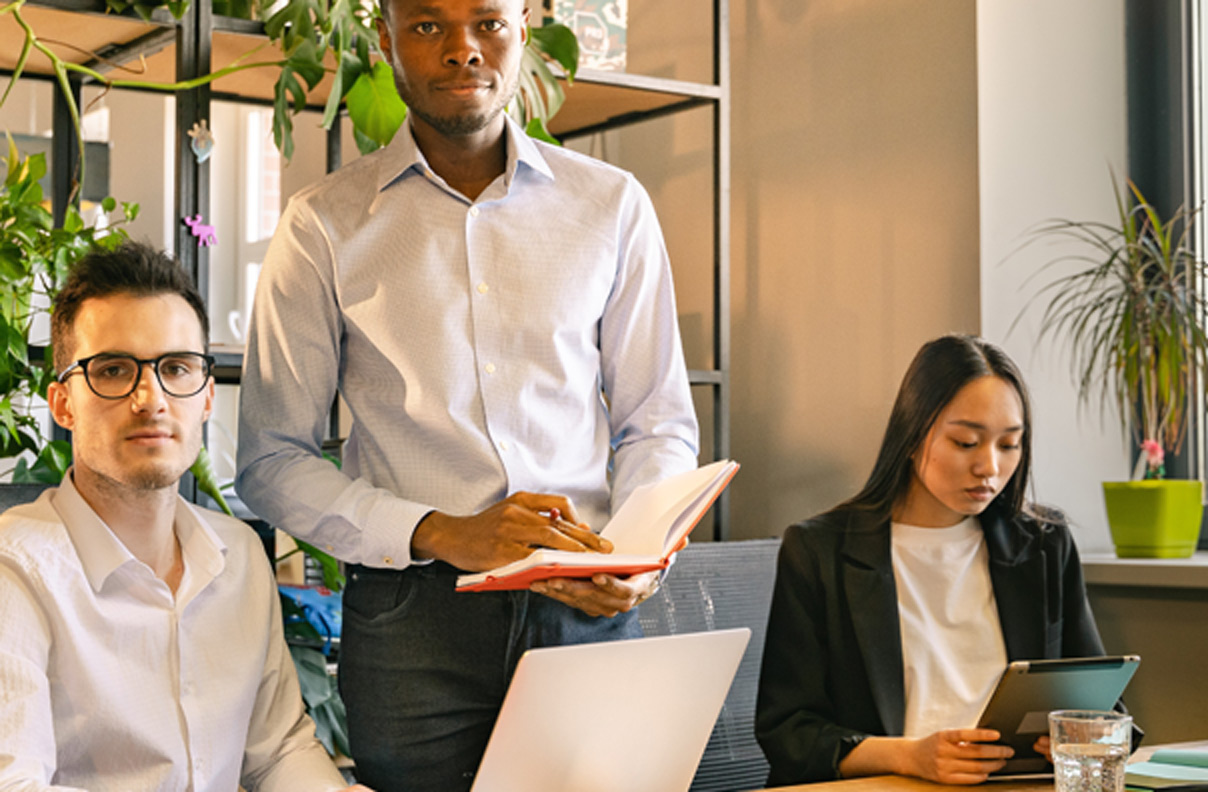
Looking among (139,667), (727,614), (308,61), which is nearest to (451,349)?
(139,667)

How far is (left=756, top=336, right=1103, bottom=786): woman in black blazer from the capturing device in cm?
181

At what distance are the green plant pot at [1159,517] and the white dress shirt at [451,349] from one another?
123cm

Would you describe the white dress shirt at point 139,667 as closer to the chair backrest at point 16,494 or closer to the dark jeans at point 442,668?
the dark jeans at point 442,668

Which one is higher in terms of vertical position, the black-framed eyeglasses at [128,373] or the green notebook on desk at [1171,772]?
the black-framed eyeglasses at [128,373]

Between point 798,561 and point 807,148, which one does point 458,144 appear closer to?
point 798,561

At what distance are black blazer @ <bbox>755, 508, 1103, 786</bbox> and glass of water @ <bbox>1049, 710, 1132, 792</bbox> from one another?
1.45 feet

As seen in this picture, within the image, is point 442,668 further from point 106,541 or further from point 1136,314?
point 1136,314

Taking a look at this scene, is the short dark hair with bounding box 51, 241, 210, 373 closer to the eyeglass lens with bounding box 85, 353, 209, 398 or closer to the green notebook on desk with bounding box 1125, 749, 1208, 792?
the eyeglass lens with bounding box 85, 353, 209, 398

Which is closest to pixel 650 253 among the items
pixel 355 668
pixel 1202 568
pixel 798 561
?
pixel 798 561

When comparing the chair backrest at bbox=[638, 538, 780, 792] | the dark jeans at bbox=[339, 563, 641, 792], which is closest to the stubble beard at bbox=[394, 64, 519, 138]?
the dark jeans at bbox=[339, 563, 641, 792]

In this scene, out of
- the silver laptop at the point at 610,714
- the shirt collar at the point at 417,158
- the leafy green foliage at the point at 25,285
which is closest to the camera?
the silver laptop at the point at 610,714

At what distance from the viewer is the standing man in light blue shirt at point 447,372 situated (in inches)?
59.0

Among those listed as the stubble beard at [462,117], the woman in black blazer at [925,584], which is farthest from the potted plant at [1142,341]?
the stubble beard at [462,117]

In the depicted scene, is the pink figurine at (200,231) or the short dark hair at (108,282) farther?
the pink figurine at (200,231)
